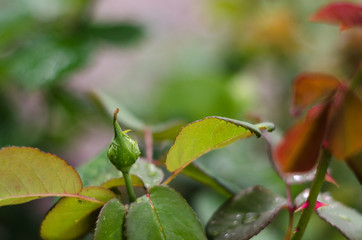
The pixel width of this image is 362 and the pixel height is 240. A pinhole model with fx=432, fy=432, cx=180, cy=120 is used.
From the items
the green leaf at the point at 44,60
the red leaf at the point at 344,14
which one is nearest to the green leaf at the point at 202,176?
the red leaf at the point at 344,14

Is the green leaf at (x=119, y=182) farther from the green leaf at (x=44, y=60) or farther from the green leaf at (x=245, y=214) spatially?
the green leaf at (x=44, y=60)

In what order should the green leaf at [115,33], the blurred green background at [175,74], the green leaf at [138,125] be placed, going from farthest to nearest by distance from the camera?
the green leaf at [115,33] < the blurred green background at [175,74] < the green leaf at [138,125]

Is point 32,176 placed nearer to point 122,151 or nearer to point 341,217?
point 122,151

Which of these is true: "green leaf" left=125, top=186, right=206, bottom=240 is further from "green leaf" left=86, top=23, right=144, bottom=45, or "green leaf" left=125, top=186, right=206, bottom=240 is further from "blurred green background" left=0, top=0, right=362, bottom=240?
"green leaf" left=86, top=23, right=144, bottom=45

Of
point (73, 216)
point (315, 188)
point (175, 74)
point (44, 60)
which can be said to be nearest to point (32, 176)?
point (73, 216)

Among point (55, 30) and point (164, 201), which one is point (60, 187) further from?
point (55, 30)

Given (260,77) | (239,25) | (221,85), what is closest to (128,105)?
(221,85)

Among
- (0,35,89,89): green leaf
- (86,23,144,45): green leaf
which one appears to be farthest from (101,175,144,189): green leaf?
(86,23,144,45): green leaf
